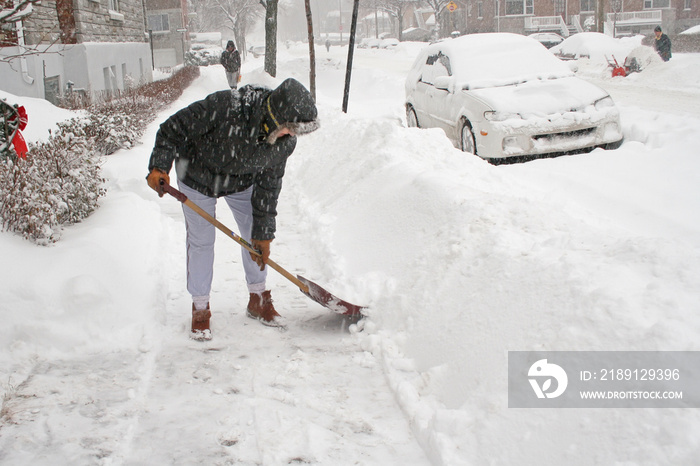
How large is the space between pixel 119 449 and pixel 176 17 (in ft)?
147

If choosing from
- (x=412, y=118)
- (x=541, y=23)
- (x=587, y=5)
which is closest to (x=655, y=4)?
(x=587, y=5)

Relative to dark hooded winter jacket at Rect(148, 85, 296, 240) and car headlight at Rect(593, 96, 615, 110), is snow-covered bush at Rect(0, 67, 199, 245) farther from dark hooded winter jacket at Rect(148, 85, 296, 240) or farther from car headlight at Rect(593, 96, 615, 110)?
car headlight at Rect(593, 96, 615, 110)

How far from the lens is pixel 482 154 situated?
7.20 meters

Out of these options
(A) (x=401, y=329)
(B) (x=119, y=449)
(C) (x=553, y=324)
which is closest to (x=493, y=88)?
(A) (x=401, y=329)

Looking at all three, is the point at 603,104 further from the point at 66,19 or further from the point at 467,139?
the point at 66,19

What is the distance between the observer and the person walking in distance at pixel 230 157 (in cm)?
315

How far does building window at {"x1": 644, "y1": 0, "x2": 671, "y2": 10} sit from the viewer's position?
4494 centimetres

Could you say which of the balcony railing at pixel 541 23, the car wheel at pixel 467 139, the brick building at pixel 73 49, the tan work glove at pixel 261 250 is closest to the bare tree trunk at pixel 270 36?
the brick building at pixel 73 49

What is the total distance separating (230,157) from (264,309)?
3.54 ft

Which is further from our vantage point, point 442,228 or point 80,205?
point 80,205

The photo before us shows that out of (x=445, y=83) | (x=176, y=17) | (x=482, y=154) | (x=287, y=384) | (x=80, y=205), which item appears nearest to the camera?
Answer: (x=287, y=384)

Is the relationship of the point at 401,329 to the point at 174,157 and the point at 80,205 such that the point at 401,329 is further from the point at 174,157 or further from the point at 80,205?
the point at 80,205

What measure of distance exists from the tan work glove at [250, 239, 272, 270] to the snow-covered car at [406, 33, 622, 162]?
13.4 feet

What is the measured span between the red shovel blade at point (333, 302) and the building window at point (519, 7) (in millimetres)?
50740
